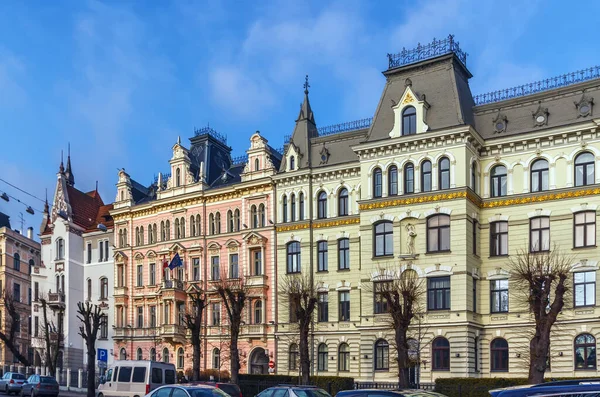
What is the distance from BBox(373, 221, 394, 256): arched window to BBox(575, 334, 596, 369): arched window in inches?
472

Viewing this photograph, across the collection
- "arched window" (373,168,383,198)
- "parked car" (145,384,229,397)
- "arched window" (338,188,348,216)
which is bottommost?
"parked car" (145,384,229,397)

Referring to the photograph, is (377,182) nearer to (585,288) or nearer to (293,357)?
(585,288)

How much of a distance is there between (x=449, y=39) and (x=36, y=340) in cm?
4864

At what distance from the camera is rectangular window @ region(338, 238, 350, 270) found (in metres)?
49.8

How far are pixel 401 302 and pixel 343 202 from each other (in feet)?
32.9

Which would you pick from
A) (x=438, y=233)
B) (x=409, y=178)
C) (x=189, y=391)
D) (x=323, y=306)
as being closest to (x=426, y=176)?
(x=409, y=178)

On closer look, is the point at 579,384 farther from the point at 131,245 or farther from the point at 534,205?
the point at 131,245

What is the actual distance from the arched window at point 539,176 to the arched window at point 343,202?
42.8 feet

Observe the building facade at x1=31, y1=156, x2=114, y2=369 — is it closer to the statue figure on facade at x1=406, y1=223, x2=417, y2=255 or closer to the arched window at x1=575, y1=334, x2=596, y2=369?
the statue figure on facade at x1=406, y1=223, x2=417, y2=255

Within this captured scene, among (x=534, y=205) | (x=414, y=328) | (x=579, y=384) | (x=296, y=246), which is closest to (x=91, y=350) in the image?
(x=296, y=246)

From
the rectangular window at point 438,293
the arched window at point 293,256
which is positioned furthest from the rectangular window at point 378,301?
the arched window at point 293,256

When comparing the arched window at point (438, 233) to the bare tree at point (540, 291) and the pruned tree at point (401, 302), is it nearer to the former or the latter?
the pruned tree at point (401, 302)

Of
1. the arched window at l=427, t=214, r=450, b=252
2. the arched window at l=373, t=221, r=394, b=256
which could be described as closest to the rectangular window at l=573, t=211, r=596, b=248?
the arched window at l=427, t=214, r=450, b=252

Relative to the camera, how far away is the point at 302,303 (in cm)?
4966
